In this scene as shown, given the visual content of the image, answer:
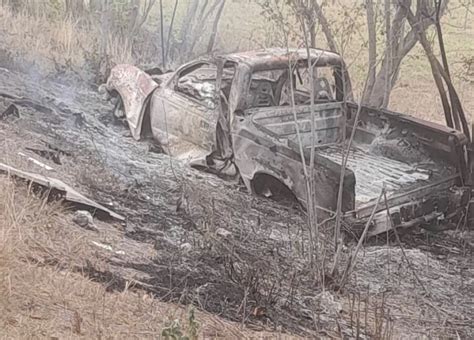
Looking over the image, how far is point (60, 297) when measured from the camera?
173 inches

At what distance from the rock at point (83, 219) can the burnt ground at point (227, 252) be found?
107 millimetres

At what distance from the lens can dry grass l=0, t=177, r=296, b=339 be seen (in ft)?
13.3

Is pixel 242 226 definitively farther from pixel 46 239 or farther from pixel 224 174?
pixel 46 239

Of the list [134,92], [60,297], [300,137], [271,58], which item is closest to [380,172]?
[300,137]

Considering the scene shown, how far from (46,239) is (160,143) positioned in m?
3.71

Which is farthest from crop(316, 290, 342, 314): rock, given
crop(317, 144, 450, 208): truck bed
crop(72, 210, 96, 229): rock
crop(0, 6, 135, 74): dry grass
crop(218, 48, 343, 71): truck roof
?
crop(0, 6, 135, 74): dry grass

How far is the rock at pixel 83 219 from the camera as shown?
19.4 ft

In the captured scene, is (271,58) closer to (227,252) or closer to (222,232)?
(222,232)

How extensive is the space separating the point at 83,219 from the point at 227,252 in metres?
1.18

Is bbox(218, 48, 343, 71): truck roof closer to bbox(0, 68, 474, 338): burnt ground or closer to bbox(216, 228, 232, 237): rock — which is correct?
bbox(0, 68, 474, 338): burnt ground

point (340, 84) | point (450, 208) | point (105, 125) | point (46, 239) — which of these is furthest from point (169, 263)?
point (105, 125)

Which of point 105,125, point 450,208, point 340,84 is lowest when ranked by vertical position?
point 105,125

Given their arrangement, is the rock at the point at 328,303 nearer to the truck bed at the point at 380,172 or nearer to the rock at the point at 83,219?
the truck bed at the point at 380,172

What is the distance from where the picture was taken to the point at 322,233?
6523 millimetres
